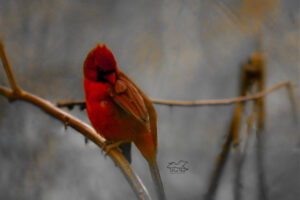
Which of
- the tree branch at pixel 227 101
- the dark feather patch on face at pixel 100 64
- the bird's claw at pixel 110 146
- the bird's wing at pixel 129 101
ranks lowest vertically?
the bird's claw at pixel 110 146

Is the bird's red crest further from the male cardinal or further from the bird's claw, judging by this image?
the bird's claw

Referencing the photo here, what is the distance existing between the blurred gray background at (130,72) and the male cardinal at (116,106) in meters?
0.10

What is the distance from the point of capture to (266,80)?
0.73 m

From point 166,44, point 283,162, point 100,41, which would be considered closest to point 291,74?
point 283,162

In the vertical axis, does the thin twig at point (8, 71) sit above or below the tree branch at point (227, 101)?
above

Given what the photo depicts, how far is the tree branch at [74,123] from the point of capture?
1.61 ft

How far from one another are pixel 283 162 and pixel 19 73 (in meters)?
0.65

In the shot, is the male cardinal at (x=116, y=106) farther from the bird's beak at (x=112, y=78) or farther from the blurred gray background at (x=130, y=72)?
the blurred gray background at (x=130, y=72)

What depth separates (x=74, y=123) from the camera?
570 mm

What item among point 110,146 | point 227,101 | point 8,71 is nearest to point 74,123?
point 110,146

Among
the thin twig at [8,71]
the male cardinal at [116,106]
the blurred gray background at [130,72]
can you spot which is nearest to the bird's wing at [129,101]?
the male cardinal at [116,106]

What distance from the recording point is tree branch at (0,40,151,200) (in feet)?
1.61

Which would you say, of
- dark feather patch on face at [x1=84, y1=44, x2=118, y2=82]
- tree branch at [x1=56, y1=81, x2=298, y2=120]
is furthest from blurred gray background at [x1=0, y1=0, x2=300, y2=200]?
dark feather patch on face at [x1=84, y1=44, x2=118, y2=82]

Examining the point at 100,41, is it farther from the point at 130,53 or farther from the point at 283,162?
the point at 283,162
